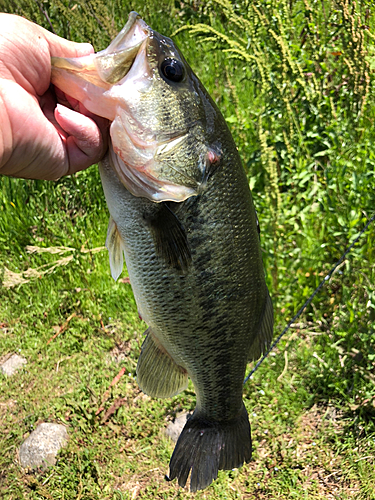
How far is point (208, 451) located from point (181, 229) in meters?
0.95

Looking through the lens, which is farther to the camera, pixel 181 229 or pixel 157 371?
pixel 157 371

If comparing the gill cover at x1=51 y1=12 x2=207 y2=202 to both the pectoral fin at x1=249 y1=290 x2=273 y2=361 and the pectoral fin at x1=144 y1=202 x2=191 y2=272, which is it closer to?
the pectoral fin at x1=144 y1=202 x2=191 y2=272

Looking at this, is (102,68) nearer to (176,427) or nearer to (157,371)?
(157,371)

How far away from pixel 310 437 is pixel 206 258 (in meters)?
1.91

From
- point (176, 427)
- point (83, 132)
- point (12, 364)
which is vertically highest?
point (83, 132)

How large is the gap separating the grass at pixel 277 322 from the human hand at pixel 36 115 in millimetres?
1464

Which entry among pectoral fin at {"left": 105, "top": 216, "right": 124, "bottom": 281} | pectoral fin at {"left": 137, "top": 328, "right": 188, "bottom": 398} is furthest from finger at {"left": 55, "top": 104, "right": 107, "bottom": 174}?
pectoral fin at {"left": 137, "top": 328, "right": 188, "bottom": 398}

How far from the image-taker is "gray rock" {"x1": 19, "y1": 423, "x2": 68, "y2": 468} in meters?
2.83

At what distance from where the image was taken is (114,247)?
5.51ft

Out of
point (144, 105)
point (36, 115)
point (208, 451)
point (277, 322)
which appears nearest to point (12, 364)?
point (277, 322)

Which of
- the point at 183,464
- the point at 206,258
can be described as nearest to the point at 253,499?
the point at 183,464

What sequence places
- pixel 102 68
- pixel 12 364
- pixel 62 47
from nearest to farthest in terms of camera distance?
pixel 102 68 < pixel 62 47 < pixel 12 364

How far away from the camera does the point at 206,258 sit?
1518 mm

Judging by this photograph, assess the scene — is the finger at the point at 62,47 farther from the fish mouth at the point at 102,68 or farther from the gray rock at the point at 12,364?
the gray rock at the point at 12,364
